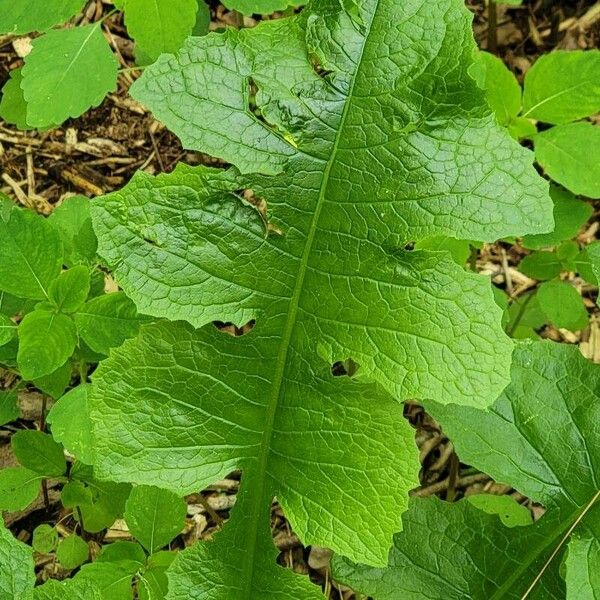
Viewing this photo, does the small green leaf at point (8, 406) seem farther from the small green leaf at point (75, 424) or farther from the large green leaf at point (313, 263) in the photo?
the large green leaf at point (313, 263)

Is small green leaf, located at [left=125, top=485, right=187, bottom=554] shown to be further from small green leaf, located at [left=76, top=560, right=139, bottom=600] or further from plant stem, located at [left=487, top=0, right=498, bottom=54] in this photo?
plant stem, located at [left=487, top=0, right=498, bottom=54]

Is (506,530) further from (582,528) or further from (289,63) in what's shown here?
(289,63)

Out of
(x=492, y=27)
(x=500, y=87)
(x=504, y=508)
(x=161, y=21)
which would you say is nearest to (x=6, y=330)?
(x=161, y=21)

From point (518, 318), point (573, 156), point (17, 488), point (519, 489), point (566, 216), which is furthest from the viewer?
point (518, 318)

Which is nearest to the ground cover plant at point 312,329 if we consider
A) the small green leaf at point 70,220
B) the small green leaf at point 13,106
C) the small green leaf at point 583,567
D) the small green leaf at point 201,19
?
the small green leaf at point 583,567

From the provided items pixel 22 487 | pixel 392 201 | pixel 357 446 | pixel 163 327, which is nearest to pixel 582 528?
pixel 357 446

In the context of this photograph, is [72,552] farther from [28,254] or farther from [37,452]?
[28,254]
